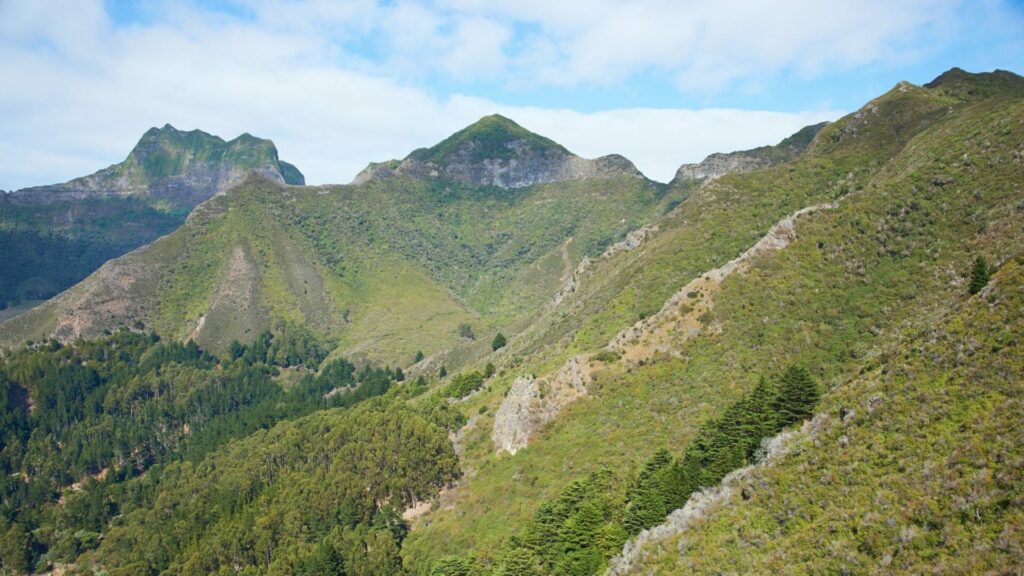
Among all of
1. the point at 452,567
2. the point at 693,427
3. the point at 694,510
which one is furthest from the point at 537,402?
the point at 694,510

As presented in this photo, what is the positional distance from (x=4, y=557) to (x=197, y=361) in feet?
275

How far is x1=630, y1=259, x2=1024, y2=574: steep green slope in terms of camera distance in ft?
88.5

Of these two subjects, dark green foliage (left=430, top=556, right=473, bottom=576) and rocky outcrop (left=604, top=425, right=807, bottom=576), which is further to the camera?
dark green foliage (left=430, top=556, right=473, bottom=576)

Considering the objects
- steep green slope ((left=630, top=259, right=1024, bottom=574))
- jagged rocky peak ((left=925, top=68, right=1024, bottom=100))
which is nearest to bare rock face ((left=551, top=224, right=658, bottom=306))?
jagged rocky peak ((left=925, top=68, right=1024, bottom=100))

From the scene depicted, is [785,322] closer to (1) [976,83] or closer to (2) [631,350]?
(2) [631,350]

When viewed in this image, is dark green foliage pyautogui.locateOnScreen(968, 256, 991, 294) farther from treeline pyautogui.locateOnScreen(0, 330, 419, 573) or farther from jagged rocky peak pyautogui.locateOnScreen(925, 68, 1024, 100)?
treeline pyautogui.locateOnScreen(0, 330, 419, 573)

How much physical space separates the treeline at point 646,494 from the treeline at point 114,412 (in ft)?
328

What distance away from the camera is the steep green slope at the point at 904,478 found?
2697 centimetres

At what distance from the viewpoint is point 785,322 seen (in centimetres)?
7050

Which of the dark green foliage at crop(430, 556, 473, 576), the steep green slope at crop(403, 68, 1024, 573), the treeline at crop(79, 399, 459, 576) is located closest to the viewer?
the dark green foliage at crop(430, 556, 473, 576)

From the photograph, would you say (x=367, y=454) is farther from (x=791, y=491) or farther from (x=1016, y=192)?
(x=1016, y=192)

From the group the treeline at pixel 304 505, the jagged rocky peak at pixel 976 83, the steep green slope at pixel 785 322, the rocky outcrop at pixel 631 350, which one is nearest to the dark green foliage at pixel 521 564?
the steep green slope at pixel 785 322

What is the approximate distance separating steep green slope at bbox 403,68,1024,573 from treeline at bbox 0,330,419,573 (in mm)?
80128

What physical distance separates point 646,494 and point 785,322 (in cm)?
3333
